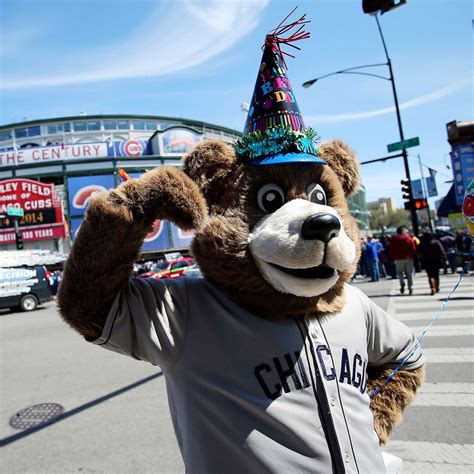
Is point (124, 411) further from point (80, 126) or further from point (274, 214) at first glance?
point (80, 126)

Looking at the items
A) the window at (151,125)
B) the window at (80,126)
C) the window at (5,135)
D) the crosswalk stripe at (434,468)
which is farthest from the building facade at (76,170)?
the crosswalk stripe at (434,468)

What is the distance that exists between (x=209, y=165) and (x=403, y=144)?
40.8ft

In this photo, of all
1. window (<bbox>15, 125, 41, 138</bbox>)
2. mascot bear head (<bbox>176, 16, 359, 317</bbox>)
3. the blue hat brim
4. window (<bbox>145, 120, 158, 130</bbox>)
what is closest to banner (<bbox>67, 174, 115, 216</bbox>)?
window (<bbox>145, 120, 158, 130</bbox>)

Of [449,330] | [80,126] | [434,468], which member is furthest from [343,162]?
[80,126]

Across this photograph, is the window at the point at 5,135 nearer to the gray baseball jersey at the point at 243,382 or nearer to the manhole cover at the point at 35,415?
the manhole cover at the point at 35,415

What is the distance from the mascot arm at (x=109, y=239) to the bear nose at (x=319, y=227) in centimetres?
38

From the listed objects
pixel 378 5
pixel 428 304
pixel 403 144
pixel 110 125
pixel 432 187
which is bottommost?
pixel 428 304

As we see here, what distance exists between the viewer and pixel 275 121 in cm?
158

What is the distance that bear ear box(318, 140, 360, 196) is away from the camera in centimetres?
181

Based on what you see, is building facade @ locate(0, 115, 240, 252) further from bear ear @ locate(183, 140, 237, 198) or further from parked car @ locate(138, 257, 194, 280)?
bear ear @ locate(183, 140, 237, 198)

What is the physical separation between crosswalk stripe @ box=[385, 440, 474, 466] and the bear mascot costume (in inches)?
73.0

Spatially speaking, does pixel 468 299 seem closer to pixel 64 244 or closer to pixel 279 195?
pixel 279 195

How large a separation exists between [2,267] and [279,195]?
1655cm

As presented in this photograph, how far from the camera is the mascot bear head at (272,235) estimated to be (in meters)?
1.34
